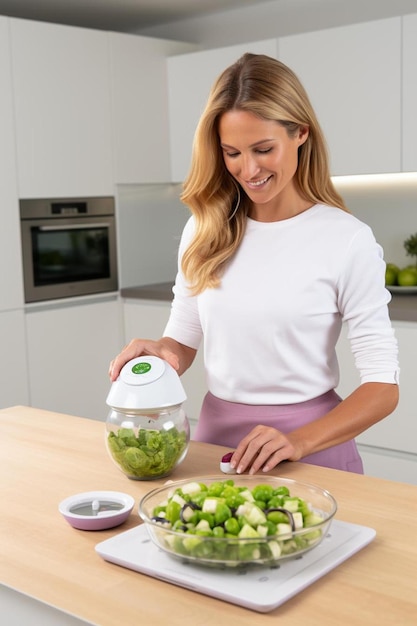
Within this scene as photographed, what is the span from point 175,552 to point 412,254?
112 inches

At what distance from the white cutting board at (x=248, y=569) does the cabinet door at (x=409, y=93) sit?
7.80ft

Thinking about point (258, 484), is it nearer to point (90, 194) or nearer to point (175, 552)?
point (175, 552)

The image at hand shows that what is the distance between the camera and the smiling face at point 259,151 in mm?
1587

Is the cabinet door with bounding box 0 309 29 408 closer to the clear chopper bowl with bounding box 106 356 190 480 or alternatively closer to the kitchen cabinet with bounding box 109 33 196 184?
the kitchen cabinet with bounding box 109 33 196 184

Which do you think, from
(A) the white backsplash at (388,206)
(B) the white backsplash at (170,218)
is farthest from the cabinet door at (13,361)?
(A) the white backsplash at (388,206)

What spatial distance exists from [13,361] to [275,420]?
83.1 inches

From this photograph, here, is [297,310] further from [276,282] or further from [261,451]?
[261,451]

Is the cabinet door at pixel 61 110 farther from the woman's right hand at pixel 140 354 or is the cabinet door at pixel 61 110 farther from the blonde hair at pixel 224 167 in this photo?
the woman's right hand at pixel 140 354

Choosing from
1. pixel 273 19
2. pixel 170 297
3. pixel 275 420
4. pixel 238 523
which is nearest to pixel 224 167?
pixel 275 420

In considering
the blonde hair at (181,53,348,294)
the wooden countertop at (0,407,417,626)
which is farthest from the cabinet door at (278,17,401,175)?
the wooden countertop at (0,407,417,626)

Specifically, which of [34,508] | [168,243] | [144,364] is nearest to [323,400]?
[144,364]

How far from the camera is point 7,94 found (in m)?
3.46

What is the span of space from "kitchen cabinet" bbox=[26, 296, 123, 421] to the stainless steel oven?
8cm

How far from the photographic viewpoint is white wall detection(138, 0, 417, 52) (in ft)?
12.4
